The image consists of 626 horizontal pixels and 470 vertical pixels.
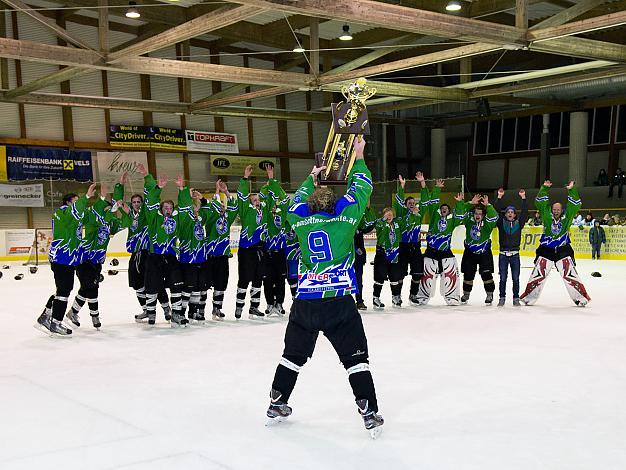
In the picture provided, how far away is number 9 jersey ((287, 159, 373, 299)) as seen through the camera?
422cm

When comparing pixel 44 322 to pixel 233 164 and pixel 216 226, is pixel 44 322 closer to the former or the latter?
pixel 216 226

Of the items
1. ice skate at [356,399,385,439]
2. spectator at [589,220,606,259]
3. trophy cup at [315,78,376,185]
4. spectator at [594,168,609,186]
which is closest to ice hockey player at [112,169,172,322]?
trophy cup at [315,78,376,185]

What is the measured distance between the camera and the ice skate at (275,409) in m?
4.31

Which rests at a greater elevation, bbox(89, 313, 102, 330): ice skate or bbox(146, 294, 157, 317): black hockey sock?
bbox(146, 294, 157, 317): black hockey sock

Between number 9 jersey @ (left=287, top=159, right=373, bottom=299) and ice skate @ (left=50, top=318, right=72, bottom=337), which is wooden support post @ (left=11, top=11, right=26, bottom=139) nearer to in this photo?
ice skate @ (left=50, top=318, right=72, bottom=337)

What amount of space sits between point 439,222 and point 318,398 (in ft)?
17.6

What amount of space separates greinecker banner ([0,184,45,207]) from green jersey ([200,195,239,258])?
1457 centimetres

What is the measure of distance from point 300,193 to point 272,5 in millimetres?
4433

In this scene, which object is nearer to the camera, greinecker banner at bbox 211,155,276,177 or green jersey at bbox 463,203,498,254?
green jersey at bbox 463,203,498,254

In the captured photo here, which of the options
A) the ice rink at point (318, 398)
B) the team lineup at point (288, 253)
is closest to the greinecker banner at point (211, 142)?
the team lineup at point (288, 253)

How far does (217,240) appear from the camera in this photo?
8.58 meters

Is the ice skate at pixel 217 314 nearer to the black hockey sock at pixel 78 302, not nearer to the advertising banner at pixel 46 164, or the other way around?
the black hockey sock at pixel 78 302

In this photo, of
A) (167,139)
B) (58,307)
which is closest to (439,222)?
A: (58,307)

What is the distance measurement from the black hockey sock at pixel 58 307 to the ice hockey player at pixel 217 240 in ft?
5.11
